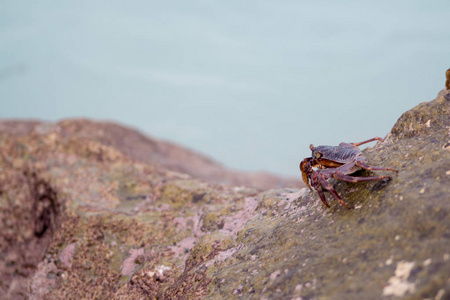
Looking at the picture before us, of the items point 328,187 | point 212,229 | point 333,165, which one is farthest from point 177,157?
point 328,187

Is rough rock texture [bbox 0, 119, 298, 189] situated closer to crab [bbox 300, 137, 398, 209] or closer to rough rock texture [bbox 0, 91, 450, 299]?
rough rock texture [bbox 0, 91, 450, 299]

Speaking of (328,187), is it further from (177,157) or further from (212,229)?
(177,157)

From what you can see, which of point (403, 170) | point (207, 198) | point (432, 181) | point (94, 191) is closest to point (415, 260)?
point (432, 181)

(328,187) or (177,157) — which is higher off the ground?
(328,187)

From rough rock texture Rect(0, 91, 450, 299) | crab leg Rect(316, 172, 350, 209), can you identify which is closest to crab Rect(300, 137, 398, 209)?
crab leg Rect(316, 172, 350, 209)

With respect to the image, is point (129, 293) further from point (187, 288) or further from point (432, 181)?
point (432, 181)
